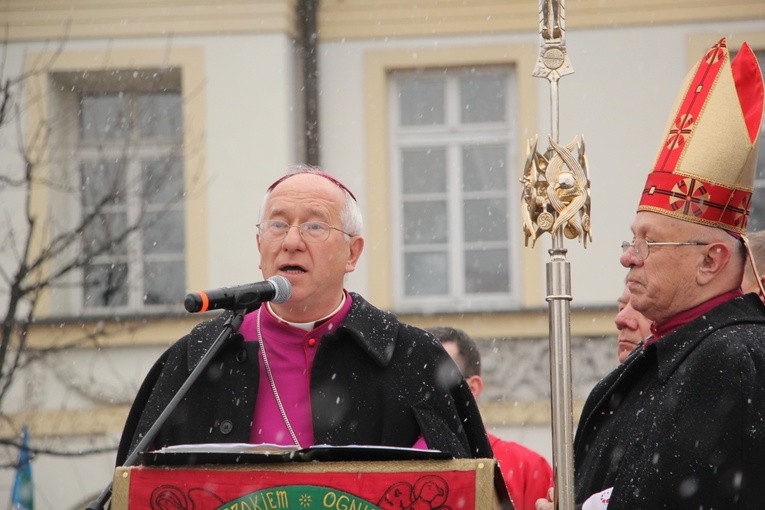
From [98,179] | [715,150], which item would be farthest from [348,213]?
[98,179]

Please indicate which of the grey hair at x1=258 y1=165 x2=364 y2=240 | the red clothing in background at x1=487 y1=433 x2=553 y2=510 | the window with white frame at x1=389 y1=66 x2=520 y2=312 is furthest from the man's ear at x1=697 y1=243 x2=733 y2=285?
the window with white frame at x1=389 y1=66 x2=520 y2=312

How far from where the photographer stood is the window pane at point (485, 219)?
42.5 ft

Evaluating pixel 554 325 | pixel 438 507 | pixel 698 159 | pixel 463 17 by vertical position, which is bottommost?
pixel 438 507

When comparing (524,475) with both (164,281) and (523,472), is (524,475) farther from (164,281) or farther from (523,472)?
(164,281)

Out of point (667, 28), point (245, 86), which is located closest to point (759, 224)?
point (667, 28)

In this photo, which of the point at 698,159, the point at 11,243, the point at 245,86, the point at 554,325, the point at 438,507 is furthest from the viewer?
the point at 245,86

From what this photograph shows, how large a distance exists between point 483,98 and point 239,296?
9.12 m

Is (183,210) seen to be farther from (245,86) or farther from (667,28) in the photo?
(667,28)

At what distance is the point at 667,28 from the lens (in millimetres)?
12406

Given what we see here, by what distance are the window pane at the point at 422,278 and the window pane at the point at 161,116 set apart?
7.45 ft

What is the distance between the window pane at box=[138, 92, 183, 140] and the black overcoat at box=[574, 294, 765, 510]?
8792 millimetres

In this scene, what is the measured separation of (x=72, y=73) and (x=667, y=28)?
197 inches

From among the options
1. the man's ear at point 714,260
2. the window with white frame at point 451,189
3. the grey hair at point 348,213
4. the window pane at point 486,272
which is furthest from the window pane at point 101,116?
the man's ear at point 714,260

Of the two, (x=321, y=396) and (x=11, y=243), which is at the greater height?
(x=11, y=243)
